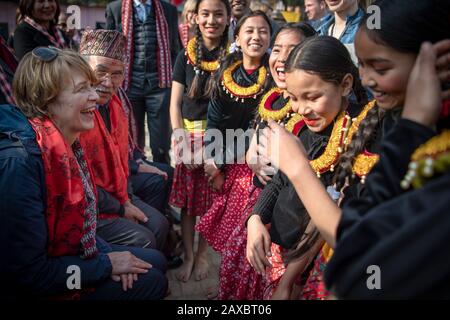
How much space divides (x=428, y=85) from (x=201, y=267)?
2585 millimetres

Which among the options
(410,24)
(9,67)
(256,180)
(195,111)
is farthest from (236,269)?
(9,67)

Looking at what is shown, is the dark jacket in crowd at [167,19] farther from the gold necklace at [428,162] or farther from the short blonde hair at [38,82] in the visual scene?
the gold necklace at [428,162]

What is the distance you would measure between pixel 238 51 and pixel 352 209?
7.30ft

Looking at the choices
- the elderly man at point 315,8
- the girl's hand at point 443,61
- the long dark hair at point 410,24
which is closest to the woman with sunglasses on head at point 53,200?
the long dark hair at point 410,24

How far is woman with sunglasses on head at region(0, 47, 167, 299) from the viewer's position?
174 centimetres

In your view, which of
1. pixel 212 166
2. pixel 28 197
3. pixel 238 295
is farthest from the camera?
pixel 212 166

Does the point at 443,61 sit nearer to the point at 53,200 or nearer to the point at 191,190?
the point at 53,200

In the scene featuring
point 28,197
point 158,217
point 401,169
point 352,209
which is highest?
point 401,169

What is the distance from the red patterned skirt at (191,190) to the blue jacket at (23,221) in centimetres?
149

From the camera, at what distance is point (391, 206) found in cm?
95

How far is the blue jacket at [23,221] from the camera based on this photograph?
5.62 ft

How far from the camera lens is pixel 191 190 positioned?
131 inches
